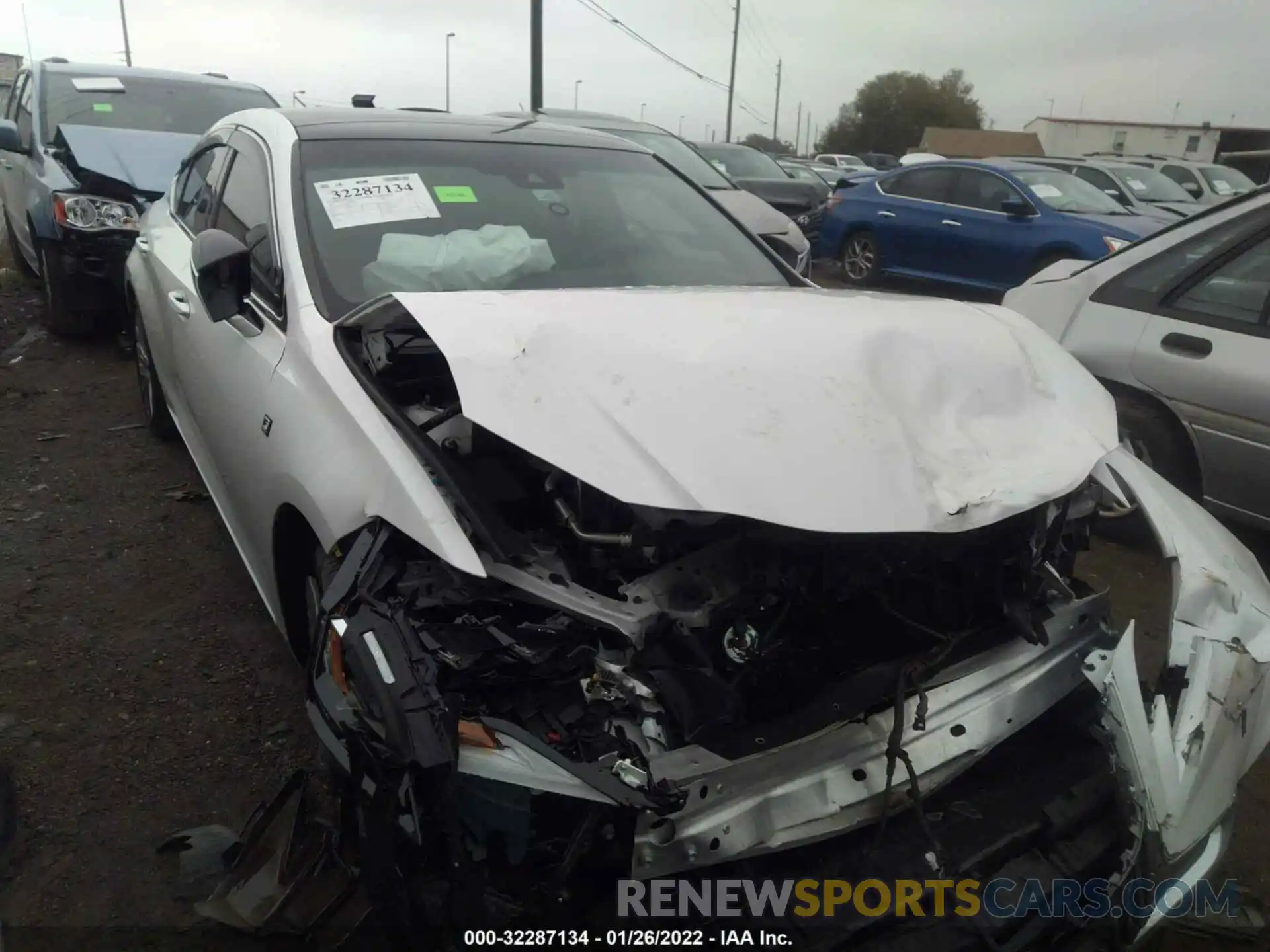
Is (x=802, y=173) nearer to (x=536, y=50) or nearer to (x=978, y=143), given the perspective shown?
(x=536, y=50)

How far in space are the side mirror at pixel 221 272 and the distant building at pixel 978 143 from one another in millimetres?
30852

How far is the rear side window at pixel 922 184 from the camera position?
9523mm

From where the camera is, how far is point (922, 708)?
1725 mm

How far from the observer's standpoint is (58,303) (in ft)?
19.9

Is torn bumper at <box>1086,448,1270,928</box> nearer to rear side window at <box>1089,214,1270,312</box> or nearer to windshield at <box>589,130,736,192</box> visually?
rear side window at <box>1089,214,1270,312</box>

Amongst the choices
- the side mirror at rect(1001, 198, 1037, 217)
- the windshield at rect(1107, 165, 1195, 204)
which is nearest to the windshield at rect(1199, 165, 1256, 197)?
the windshield at rect(1107, 165, 1195, 204)

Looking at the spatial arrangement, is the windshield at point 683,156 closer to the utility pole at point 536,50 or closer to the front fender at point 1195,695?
the front fender at point 1195,695

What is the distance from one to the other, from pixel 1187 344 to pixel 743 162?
9.67 metres

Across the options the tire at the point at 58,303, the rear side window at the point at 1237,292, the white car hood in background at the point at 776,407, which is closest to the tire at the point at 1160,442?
the rear side window at the point at 1237,292

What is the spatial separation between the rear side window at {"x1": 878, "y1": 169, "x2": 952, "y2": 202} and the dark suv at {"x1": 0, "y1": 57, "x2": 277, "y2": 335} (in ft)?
20.8

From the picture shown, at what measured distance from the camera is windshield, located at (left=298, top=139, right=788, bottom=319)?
2.62 m

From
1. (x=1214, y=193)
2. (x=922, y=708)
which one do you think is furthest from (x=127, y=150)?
(x=1214, y=193)

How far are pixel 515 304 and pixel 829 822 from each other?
4.23 feet

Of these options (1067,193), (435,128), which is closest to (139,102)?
(435,128)
